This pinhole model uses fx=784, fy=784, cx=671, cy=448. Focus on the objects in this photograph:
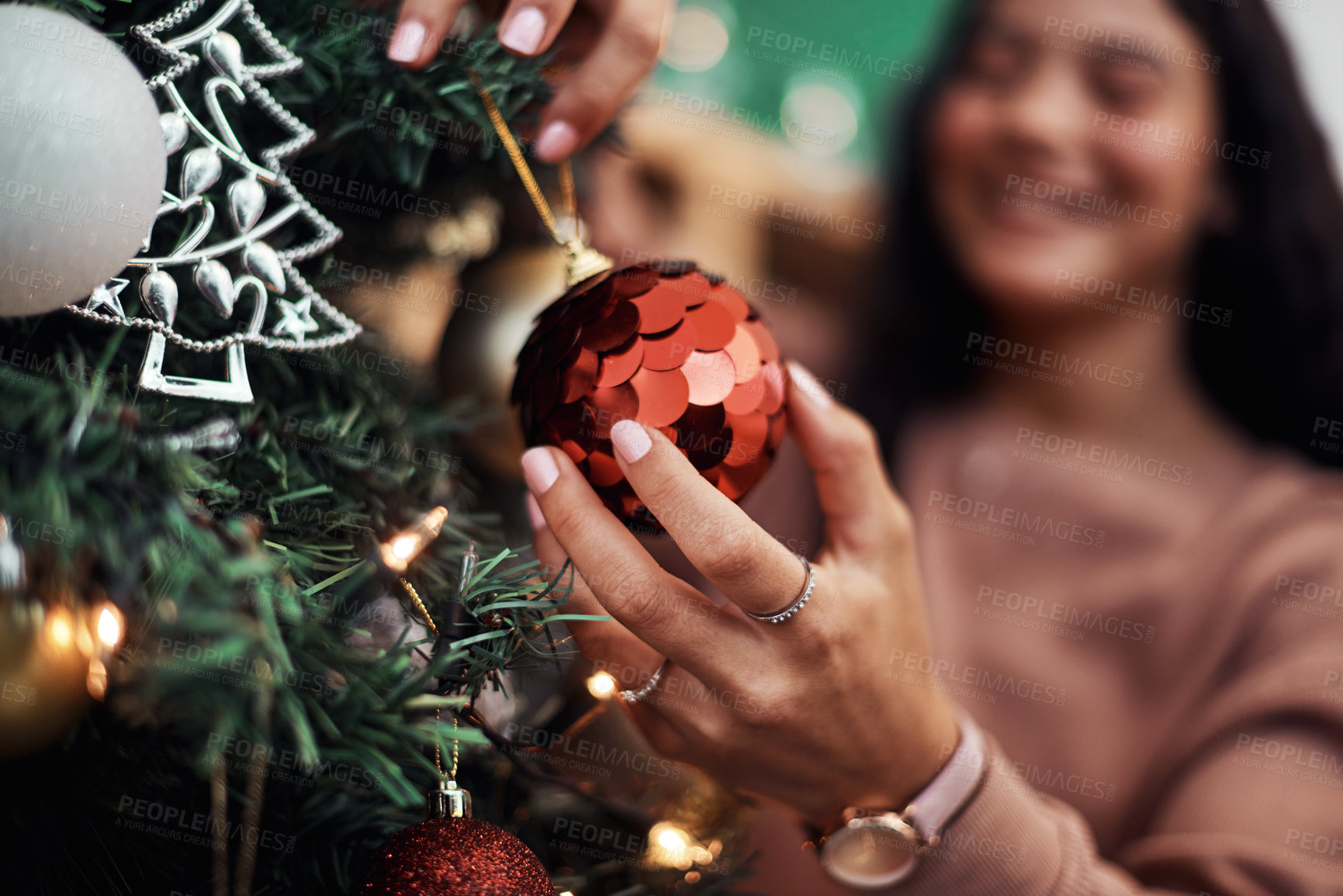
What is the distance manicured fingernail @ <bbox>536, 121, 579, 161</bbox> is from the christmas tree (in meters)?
0.03

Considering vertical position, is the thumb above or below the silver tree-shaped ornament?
below

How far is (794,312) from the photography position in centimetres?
116

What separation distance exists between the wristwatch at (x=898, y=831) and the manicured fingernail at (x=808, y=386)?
0.96 ft

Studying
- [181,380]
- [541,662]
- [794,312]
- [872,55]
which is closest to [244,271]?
[181,380]

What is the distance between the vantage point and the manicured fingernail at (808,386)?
0.56m

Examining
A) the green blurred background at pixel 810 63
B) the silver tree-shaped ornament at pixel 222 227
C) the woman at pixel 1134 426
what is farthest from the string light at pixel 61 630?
the green blurred background at pixel 810 63

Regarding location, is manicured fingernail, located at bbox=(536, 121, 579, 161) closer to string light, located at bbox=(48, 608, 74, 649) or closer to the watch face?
string light, located at bbox=(48, 608, 74, 649)

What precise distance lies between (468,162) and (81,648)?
17.0 inches

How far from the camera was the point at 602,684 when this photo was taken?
496 millimetres

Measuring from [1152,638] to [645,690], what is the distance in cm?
77

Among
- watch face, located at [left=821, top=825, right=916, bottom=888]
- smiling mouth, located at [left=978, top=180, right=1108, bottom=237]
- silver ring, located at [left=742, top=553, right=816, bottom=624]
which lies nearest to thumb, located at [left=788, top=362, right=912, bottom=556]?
silver ring, located at [left=742, top=553, right=816, bottom=624]

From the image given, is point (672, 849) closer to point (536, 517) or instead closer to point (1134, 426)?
point (536, 517)

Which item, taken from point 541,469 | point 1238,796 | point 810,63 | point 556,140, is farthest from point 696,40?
point 1238,796

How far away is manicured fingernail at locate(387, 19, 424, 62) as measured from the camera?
1.62 feet
